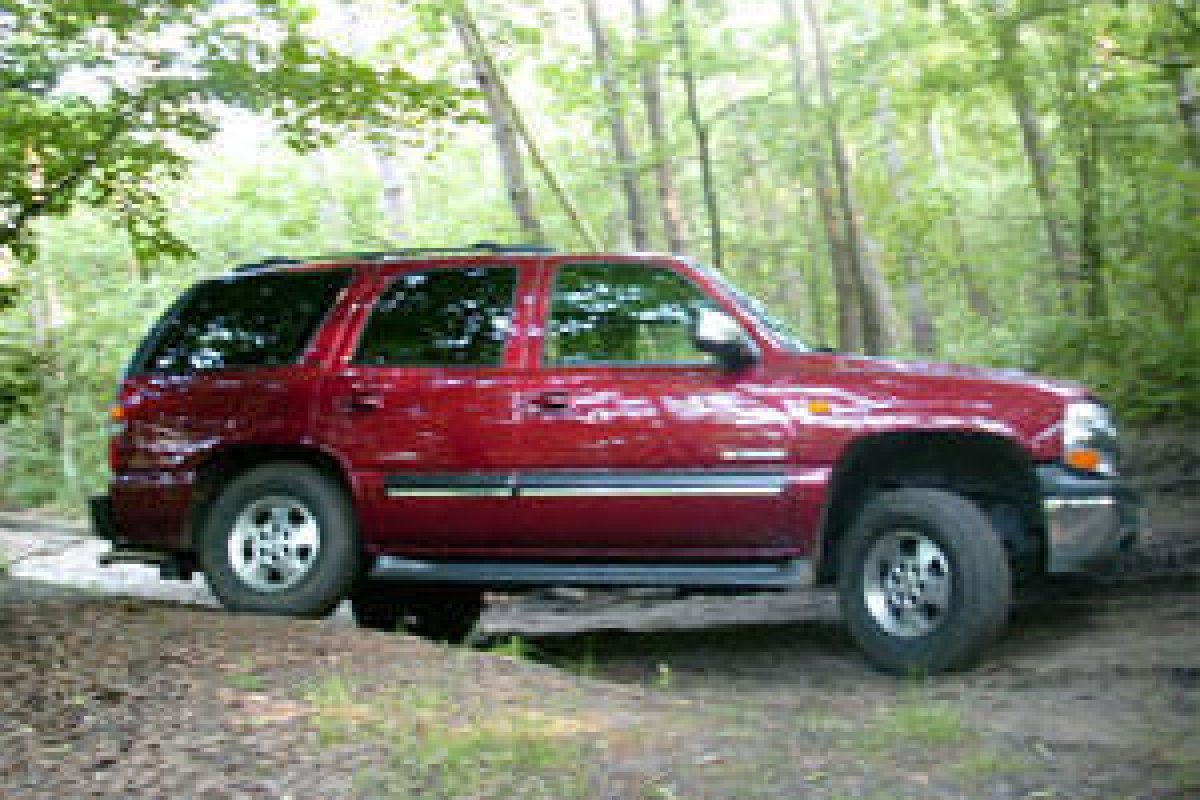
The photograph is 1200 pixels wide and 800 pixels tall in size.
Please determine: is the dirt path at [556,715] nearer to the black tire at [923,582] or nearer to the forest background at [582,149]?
the black tire at [923,582]

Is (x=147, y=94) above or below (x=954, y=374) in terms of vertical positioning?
above

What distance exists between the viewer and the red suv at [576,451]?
17.2 ft

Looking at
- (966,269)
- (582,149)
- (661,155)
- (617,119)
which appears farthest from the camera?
(582,149)

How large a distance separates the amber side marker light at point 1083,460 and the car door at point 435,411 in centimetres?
257

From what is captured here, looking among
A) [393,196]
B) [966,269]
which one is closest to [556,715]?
[393,196]

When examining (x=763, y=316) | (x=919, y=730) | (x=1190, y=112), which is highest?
(x=1190, y=112)

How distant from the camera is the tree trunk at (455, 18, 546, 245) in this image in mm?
12852

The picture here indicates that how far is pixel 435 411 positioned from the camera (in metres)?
5.84

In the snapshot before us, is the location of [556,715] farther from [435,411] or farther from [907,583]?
[435,411]

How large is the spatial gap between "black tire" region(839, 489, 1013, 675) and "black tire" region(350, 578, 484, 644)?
246 centimetres

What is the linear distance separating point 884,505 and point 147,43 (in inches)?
215

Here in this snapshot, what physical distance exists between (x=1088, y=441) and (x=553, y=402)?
2.49m

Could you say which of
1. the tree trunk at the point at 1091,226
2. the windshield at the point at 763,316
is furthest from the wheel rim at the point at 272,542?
the tree trunk at the point at 1091,226

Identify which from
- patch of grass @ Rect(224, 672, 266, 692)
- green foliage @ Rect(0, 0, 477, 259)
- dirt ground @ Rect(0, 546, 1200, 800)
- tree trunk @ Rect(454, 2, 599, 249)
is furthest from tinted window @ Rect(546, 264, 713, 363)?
tree trunk @ Rect(454, 2, 599, 249)
